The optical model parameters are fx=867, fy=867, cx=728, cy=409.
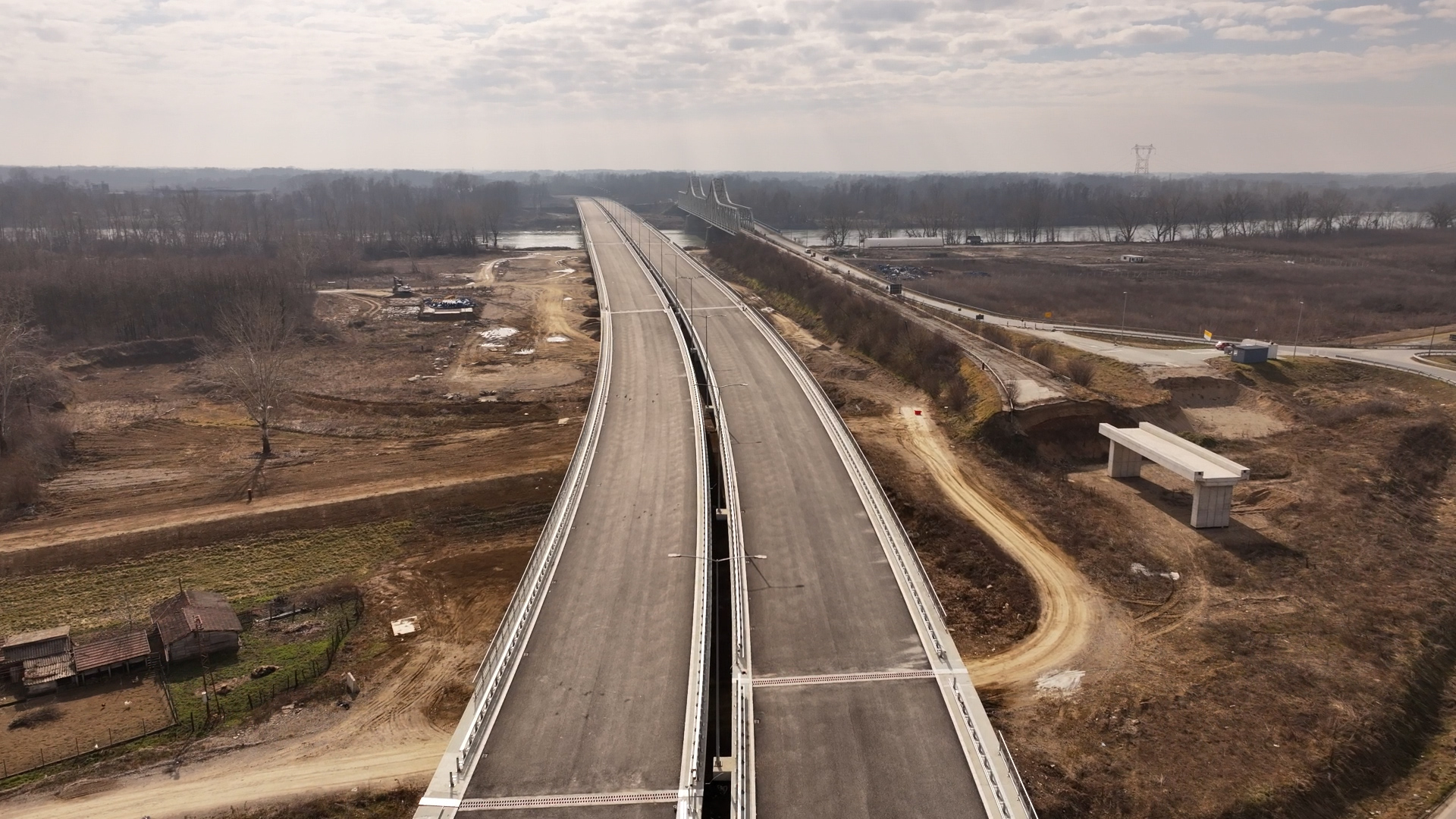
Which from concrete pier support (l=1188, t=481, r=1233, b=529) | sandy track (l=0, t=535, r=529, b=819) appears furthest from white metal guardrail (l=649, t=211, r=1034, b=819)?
concrete pier support (l=1188, t=481, r=1233, b=529)

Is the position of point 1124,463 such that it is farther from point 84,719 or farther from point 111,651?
point 84,719

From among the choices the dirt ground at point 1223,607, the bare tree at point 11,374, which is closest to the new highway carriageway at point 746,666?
the dirt ground at point 1223,607

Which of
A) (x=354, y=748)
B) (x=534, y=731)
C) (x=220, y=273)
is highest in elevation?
(x=220, y=273)

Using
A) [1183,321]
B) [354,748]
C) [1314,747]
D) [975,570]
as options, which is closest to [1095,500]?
[975,570]

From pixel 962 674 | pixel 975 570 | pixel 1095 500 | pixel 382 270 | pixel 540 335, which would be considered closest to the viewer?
pixel 962 674

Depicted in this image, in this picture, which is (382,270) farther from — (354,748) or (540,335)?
(354,748)

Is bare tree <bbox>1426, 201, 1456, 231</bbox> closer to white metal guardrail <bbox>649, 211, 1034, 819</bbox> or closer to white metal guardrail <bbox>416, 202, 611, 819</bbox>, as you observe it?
white metal guardrail <bbox>649, 211, 1034, 819</bbox>
